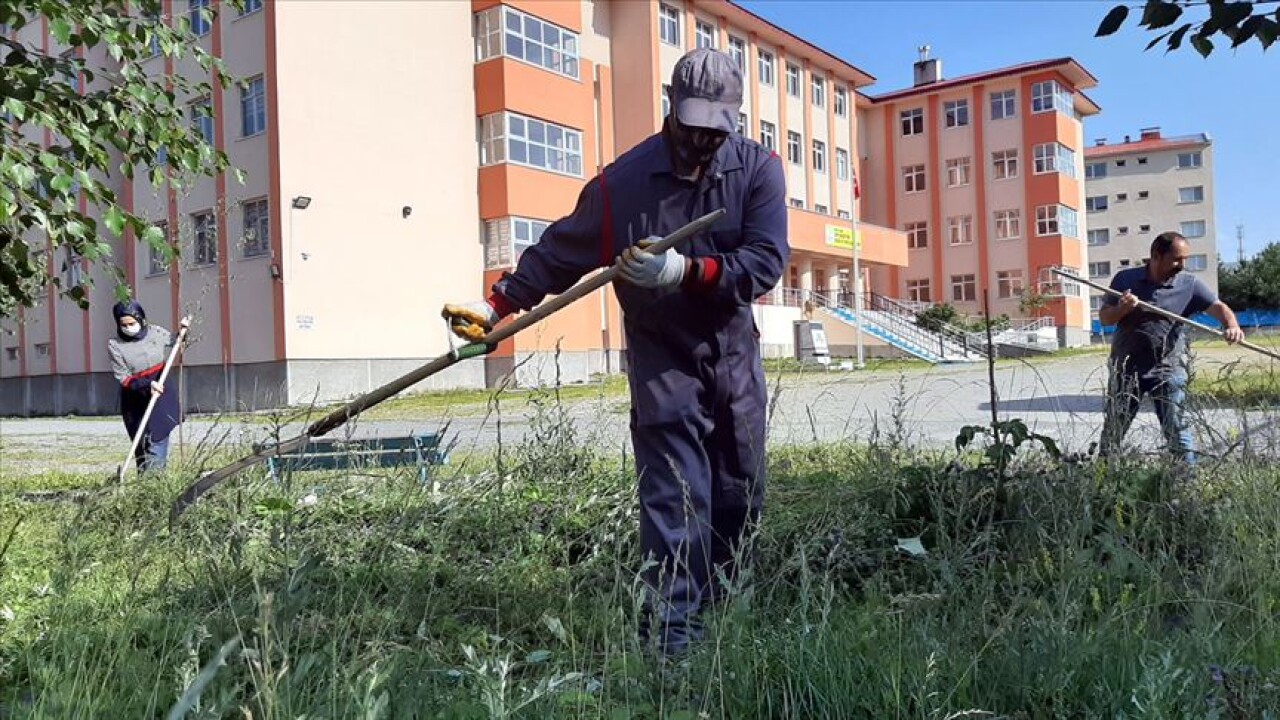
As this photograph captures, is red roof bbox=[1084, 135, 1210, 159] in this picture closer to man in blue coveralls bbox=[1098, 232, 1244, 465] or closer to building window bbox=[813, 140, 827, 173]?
building window bbox=[813, 140, 827, 173]

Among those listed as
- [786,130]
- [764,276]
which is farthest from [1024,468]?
[786,130]

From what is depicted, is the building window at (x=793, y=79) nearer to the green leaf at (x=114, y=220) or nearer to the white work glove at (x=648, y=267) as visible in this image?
the green leaf at (x=114, y=220)

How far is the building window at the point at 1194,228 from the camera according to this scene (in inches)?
2813

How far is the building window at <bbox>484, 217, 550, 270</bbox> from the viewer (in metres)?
26.2

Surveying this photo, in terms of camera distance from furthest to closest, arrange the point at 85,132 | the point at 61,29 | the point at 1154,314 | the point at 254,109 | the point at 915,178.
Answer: the point at 915,178 → the point at 254,109 → the point at 1154,314 → the point at 85,132 → the point at 61,29

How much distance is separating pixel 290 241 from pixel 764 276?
70.4 ft

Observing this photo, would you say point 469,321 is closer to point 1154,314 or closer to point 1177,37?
point 1177,37

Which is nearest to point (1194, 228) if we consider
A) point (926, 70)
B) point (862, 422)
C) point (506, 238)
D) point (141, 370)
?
point (926, 70)

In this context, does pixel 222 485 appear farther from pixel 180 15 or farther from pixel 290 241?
pixel 290 241

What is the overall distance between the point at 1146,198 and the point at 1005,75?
36258 millimetres

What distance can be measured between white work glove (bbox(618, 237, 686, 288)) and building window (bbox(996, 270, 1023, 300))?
4644 centimetres

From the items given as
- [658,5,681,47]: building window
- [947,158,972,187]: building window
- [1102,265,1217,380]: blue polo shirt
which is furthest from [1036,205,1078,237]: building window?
[1102,265,1217,380]: blue polo shirt

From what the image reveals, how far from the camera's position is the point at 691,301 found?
114 inches

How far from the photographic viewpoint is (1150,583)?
263 cm
